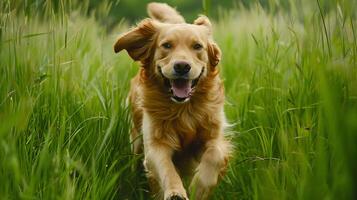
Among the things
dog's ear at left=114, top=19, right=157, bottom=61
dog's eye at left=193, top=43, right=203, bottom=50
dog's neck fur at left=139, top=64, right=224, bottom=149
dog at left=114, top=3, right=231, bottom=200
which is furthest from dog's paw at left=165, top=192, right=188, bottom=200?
dog's ear at left=114, top=19, right=157, bottom=61

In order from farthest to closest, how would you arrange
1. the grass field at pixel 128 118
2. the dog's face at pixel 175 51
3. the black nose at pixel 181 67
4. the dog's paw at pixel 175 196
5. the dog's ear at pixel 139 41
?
the dog's ear at pixel 139 41, the dog's face at pixel 175 51, the black nose at pixel 181 67, the dog's paw at pixel 175 196, the grass field at pixel 128 118

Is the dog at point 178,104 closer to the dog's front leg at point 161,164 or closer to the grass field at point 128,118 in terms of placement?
the dog's front leg at point 161,164

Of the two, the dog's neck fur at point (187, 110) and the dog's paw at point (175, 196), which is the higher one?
the dog's neck fur at point (187, 110)

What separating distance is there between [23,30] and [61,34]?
1.88ft

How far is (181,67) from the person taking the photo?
3.90m

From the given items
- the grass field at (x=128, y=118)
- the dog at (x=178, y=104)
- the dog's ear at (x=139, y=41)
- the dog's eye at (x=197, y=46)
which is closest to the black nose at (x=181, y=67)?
the dog at (x=178, y=104)

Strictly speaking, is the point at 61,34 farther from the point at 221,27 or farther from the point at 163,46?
the point at 221,27

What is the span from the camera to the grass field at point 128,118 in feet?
7.32

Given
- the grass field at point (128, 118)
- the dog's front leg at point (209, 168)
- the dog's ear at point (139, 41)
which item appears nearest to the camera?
the grass field at point (128, 118)

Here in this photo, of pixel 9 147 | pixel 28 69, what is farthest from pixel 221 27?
pixel 9 147

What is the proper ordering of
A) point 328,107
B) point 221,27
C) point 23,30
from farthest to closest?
point 221,27 → point 23,30 → point 328,107

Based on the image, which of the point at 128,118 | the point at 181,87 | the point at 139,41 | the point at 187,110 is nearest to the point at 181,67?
the point at 181,87

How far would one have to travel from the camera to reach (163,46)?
4.24m

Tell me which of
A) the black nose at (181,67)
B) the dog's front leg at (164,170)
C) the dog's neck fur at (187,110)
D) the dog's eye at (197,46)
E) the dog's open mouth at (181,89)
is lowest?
the dog's front leg at (164,170)
